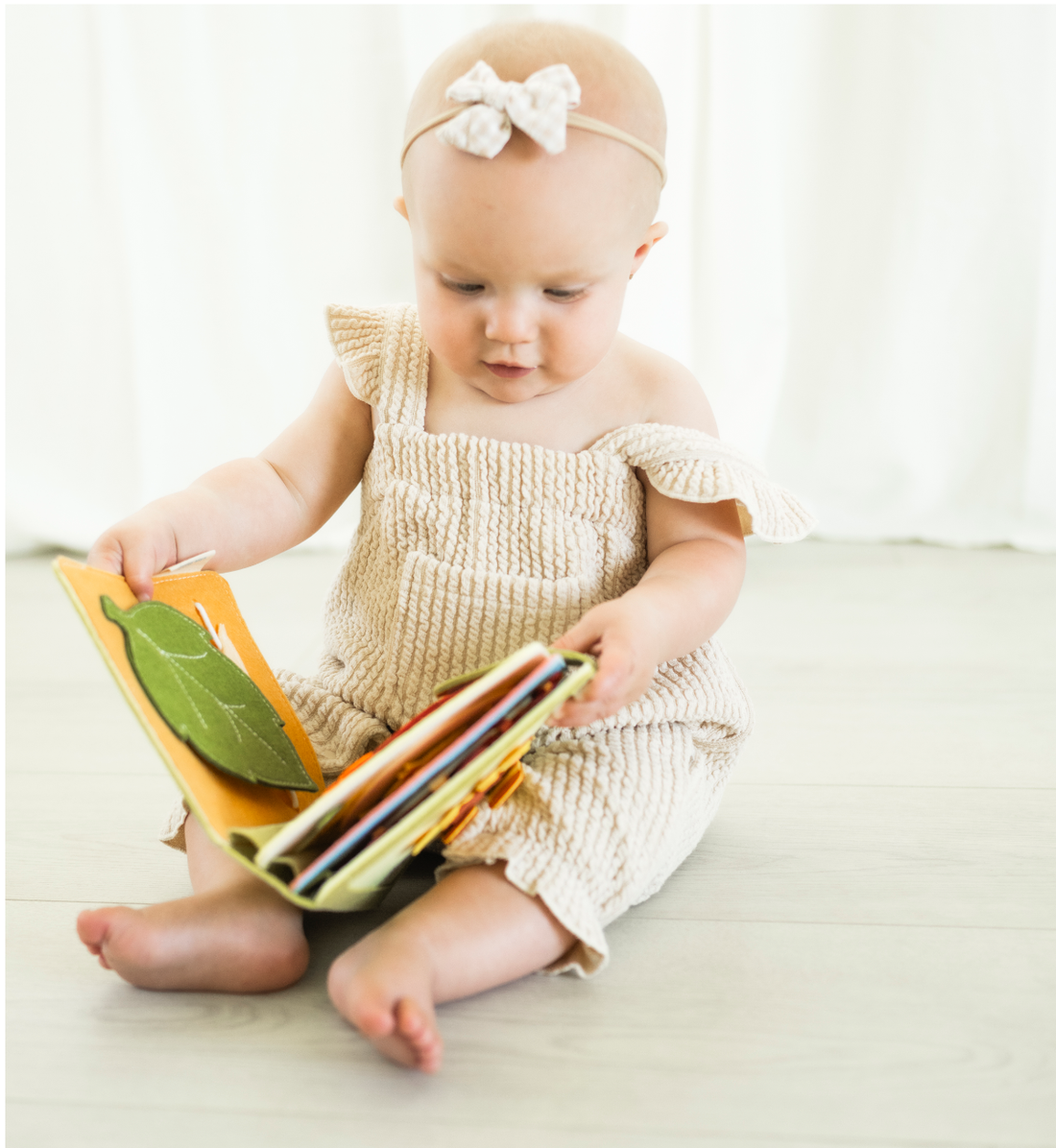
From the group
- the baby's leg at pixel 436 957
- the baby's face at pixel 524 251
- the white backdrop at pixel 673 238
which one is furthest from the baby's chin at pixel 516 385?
the white backdrop at pixel 673 238

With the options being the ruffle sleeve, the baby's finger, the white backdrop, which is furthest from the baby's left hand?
the white backdrop

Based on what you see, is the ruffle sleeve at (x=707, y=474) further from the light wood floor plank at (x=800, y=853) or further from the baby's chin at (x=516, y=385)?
the light wood floor plank at (x=800, y=853)

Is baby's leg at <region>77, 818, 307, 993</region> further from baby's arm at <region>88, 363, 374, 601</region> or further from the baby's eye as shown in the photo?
the baby's eye

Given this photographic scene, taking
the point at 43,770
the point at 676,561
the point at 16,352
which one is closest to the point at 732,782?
the point at 676,561

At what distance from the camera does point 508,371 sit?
0.73 meters

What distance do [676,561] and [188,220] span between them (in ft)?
3.65

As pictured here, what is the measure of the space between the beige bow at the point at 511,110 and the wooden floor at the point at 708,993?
46cm

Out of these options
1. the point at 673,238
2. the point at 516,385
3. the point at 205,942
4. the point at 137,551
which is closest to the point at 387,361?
the point at 516,385

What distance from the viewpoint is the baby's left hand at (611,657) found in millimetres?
637

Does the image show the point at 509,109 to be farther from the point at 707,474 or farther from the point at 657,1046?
the point at 657,1046

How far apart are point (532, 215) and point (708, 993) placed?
44 cm

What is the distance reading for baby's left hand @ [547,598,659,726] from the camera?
64cm

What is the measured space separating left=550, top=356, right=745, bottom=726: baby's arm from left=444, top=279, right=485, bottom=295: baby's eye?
170 millimetres

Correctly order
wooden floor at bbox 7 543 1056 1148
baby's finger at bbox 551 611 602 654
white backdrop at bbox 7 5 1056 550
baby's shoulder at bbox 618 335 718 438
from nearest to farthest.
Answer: wooden floor at bbox 7 543 1056 1148, baby's finger at bbox 551 611 602 654, baby's shoulder at bbox 618 335 718 438, white backdrop at bbox 7 5 1056 550
